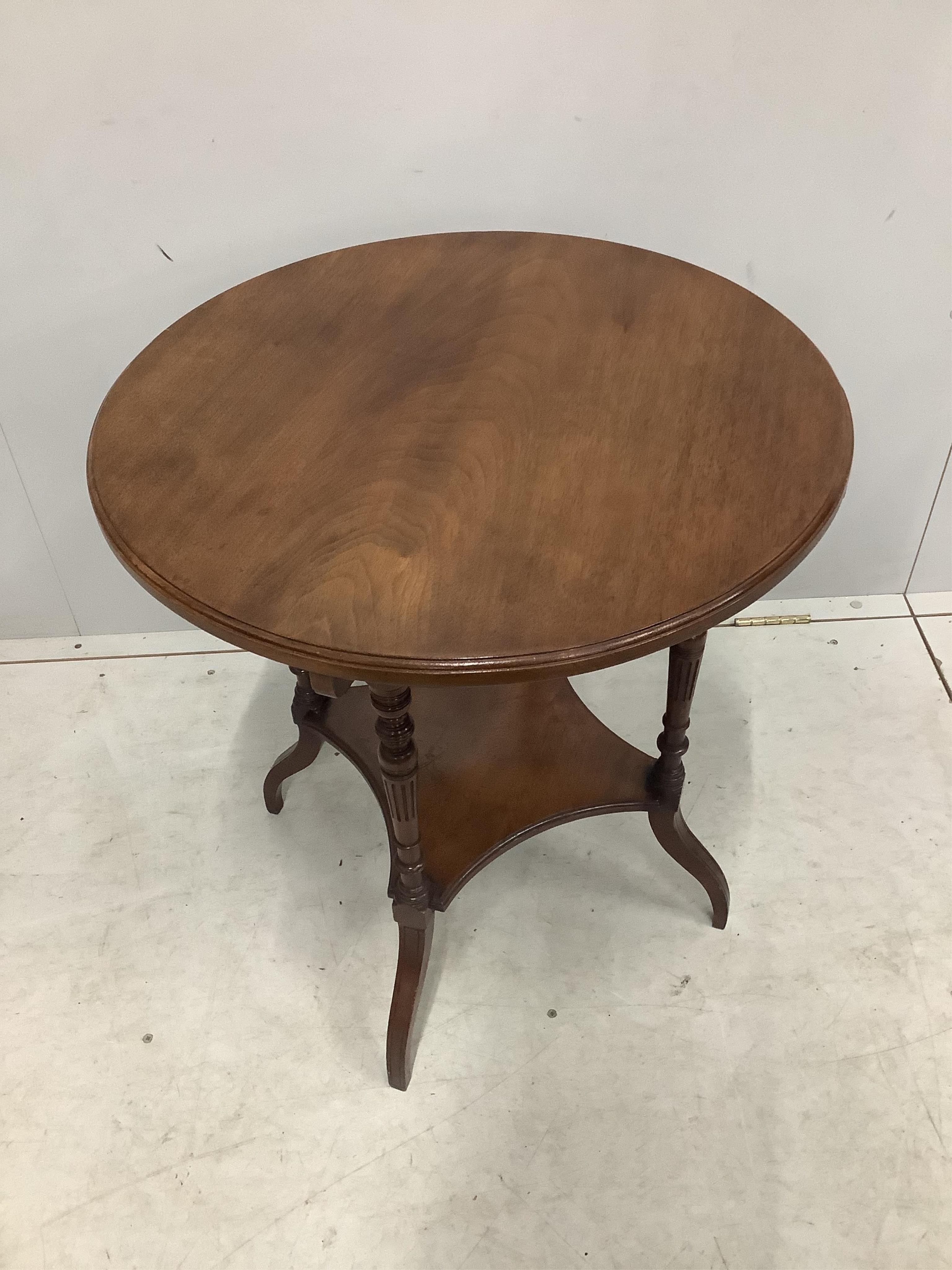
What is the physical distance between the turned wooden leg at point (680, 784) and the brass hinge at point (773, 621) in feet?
2.02

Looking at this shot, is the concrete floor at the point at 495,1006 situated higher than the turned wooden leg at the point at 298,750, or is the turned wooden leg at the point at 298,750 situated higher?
the turned wooden leg at the point at 298,750

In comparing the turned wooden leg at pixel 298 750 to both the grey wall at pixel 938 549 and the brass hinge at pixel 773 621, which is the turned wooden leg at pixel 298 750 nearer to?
the brass hinge at pixel 773 621

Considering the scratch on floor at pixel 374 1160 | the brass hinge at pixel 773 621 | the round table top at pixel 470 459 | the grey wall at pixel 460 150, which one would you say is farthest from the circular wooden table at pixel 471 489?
the brass hinge at pixel 773 621

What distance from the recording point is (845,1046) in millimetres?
1437

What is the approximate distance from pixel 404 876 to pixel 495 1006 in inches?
13.6

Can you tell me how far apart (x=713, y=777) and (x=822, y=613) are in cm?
50

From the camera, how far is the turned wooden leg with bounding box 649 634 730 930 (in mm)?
1282

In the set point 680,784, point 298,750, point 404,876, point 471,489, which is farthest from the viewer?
point 298,750

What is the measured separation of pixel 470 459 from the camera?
3.47 feet

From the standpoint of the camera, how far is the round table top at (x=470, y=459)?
2.96ft

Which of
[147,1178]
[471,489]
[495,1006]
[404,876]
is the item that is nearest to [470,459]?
[471,489]

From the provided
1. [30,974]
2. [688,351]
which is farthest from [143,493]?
[30,974]

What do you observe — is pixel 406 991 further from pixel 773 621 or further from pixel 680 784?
pixel 773 621

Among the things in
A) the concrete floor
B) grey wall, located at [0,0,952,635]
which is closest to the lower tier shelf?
the concrete floor
